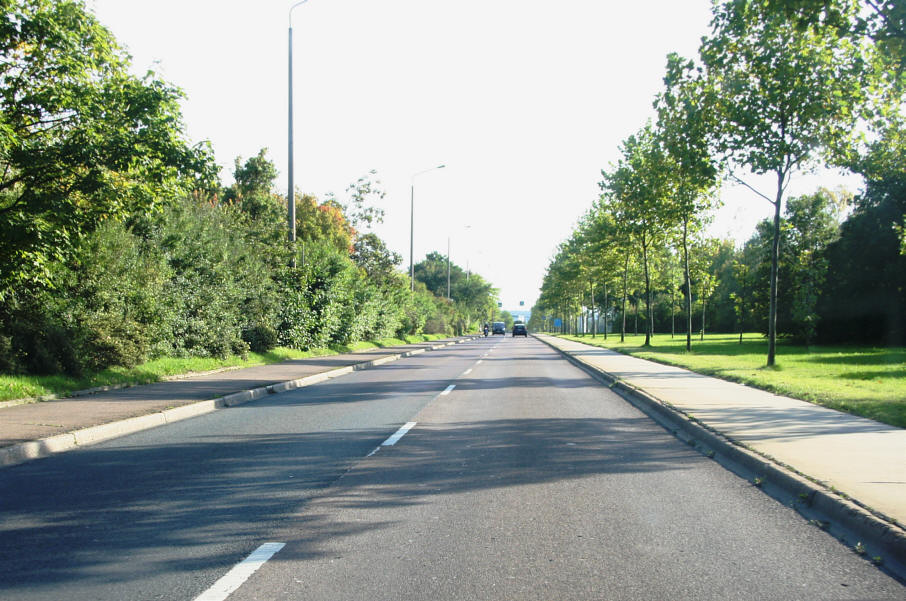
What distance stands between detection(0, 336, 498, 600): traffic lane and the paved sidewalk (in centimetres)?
442

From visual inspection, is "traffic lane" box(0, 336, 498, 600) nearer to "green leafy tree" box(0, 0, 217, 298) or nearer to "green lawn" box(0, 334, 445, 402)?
"green lawn" box(0, 334, 445, 402)

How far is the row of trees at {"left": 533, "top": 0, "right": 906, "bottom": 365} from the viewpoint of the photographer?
15695 millimetres

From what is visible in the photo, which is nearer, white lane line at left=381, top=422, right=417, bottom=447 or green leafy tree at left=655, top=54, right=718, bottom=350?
white lane line at left=381, top=422, right=417, bottom=447

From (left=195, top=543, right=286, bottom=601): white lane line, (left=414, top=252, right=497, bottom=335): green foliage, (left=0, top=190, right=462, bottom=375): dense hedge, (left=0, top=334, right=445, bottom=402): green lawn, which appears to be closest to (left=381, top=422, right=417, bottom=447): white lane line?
(left=195, top=543, right=286, bottom=601): white lane line

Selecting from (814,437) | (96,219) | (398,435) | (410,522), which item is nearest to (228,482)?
(410,522)

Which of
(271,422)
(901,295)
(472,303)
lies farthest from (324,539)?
(472,303)

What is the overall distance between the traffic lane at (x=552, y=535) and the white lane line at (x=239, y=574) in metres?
0.07

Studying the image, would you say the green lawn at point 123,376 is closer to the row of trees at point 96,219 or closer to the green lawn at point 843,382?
the row of trees at point 96,219

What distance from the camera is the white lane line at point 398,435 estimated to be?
28.6ft

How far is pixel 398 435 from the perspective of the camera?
9312 millimetres

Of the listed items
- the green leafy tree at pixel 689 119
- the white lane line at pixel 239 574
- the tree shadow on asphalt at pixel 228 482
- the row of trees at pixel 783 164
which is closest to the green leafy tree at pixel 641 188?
the row of trees at pixel 783 164

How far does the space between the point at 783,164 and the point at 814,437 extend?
13.6 m

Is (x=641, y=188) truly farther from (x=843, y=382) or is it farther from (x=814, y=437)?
(x=814, y=437)

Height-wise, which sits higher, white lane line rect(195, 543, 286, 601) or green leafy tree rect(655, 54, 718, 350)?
green leafy tree rect(655, 54, 718, 350)
